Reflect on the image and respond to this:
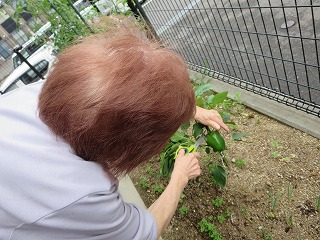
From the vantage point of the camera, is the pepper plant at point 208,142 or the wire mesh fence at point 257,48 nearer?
the pepper plant at point 208,142

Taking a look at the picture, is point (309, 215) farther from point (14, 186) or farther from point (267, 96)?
point (14, 186)

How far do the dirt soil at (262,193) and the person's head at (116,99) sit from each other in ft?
3.58

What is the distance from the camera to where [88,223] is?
85 centimetres

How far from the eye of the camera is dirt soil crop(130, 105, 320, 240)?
1617mm

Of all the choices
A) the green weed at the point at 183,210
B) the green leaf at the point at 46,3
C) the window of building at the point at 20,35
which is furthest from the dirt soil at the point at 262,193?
the window of building at the point at 20,35

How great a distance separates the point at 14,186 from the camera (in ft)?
2.68

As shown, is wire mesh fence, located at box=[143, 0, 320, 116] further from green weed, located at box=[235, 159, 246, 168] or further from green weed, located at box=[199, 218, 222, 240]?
green weed, located at box=[199, 218, 222, 240]

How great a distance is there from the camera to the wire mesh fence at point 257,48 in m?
2.06

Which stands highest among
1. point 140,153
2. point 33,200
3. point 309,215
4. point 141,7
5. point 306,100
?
point 33,200

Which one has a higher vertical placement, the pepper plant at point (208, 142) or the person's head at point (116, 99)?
the person's head at point (116, 99)

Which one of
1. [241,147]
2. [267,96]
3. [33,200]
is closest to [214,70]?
[267,96]

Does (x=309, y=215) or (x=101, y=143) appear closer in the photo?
(x=101, y=143)

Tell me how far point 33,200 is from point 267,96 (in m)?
1.93

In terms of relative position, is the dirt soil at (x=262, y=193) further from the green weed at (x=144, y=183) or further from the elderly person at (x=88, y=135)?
the elderly person at (x=88, y=135)
